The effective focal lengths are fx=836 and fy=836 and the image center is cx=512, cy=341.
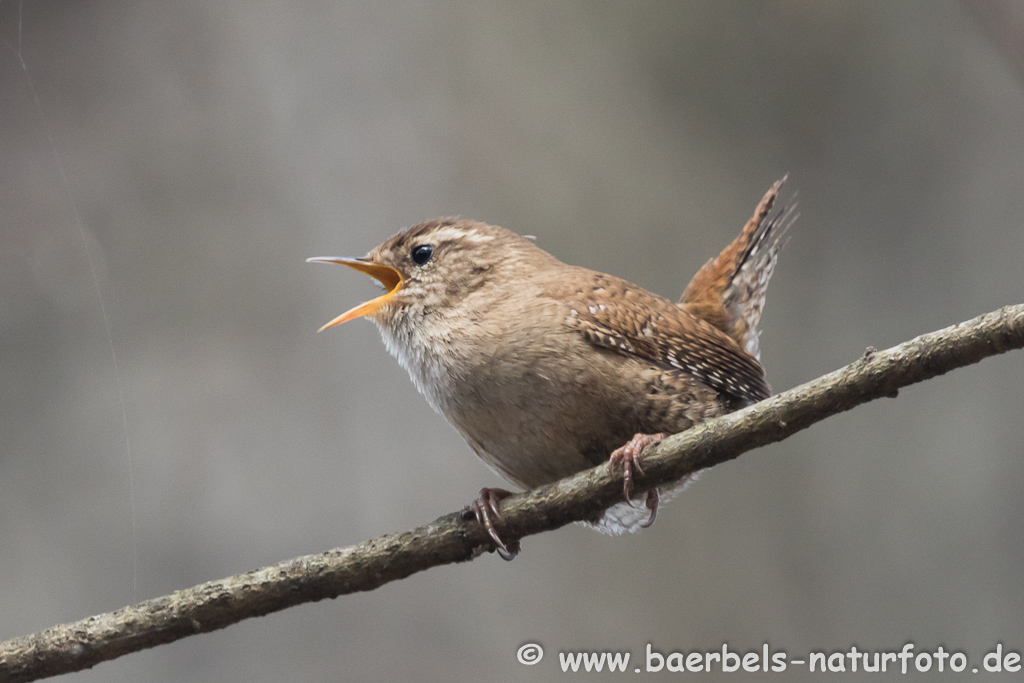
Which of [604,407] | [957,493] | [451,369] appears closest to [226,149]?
[451,369]

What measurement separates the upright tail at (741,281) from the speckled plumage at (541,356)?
0.22 metres

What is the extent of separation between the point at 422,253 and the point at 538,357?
15.0 inches

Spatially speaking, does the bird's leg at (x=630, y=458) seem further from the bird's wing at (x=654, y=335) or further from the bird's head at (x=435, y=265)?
the bird's head at (x=435, y=265)

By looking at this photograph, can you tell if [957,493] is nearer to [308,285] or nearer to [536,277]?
[536,277]

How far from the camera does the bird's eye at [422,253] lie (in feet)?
5.83

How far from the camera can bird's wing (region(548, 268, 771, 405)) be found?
1.65 metres

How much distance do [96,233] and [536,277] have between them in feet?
3.78

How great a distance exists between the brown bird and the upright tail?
214mm

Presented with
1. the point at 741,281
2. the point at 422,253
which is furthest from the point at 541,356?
the point at 741,281

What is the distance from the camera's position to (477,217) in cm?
254

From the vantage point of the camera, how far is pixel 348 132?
252 centimetres

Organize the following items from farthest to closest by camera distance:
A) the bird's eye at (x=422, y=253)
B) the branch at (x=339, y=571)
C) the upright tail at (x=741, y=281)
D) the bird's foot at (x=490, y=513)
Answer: the upright tail at (x=741, y=281) < the bird's eye at (x=422, y=253) < the bird's foot at (x=490, y=513) < the branch at (x=339, y=571)

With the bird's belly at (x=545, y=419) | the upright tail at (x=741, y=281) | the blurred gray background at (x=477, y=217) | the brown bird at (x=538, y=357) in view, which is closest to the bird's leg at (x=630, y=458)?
the brown bird at (x=538, y=357)

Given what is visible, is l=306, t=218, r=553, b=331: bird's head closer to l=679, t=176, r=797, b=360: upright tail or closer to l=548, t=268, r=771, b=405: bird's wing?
l=548, t=268, r=771, b=405: bird's wing
